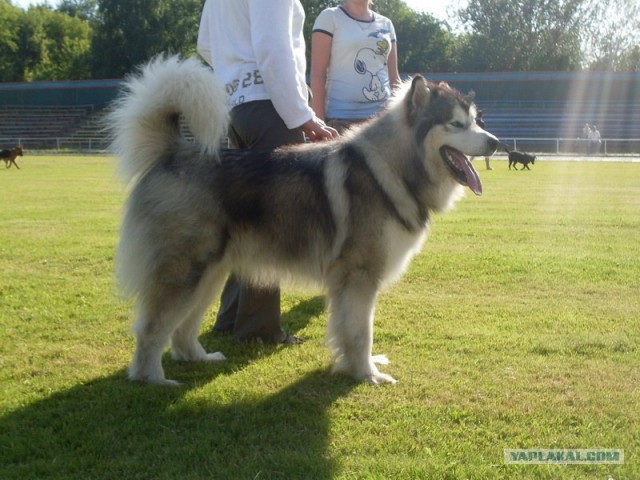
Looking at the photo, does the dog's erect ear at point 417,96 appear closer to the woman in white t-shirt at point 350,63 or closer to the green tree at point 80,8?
the woman in white t-shirt at point 350,63

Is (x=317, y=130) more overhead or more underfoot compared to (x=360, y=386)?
more overhead

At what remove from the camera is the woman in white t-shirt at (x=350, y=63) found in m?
5.35

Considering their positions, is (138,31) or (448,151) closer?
(448,151)

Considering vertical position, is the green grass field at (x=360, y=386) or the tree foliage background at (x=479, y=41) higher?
the tree foliage background at (x=479, y=41)

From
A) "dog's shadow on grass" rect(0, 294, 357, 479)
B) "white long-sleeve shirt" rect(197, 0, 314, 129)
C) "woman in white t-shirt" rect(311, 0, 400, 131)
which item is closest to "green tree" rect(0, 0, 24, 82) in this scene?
"woman in white t-shirt" rect(311, 0, 400, 131)

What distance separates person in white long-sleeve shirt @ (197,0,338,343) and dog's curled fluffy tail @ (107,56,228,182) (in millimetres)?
448

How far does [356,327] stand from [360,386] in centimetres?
35

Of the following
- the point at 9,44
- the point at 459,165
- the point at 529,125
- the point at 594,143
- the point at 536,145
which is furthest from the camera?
the point at 9,44

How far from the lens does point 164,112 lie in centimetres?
404

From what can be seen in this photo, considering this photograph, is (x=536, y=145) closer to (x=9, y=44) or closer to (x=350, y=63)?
(x=350, y=63)

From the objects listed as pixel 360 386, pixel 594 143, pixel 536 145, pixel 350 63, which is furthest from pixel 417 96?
pixel 536 145

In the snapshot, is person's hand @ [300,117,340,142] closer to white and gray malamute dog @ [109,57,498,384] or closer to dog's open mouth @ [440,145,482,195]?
white and gray malamute dog @ [109,57,498,384]

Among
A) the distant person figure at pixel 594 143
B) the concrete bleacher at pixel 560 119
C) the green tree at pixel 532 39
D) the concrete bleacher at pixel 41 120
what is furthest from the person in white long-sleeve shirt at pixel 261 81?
the green tree at pixel 532 39

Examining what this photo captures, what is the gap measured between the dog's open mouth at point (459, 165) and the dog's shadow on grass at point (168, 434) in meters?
1.43
